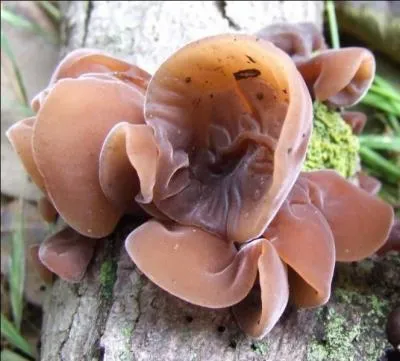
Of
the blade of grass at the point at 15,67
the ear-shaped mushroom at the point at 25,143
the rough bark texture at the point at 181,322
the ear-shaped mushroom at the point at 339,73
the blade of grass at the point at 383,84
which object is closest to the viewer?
the rough bark texture at the point at 181,322

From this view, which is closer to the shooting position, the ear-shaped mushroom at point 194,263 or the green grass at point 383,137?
the ear-shaped mushroom at point 194,263

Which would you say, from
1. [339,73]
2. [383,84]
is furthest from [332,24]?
[339,73]

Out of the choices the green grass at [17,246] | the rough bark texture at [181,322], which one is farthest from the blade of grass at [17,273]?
the rough bark texture at [181,322]

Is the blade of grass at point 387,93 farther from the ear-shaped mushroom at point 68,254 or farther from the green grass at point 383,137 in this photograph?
the ear-shaped mushroom at point 68,254

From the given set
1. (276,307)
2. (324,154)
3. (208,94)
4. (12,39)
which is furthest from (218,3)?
(276,307)

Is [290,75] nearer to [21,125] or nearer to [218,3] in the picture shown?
[21,125]

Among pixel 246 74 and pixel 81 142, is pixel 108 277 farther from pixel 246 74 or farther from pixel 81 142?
pixel 246 74
